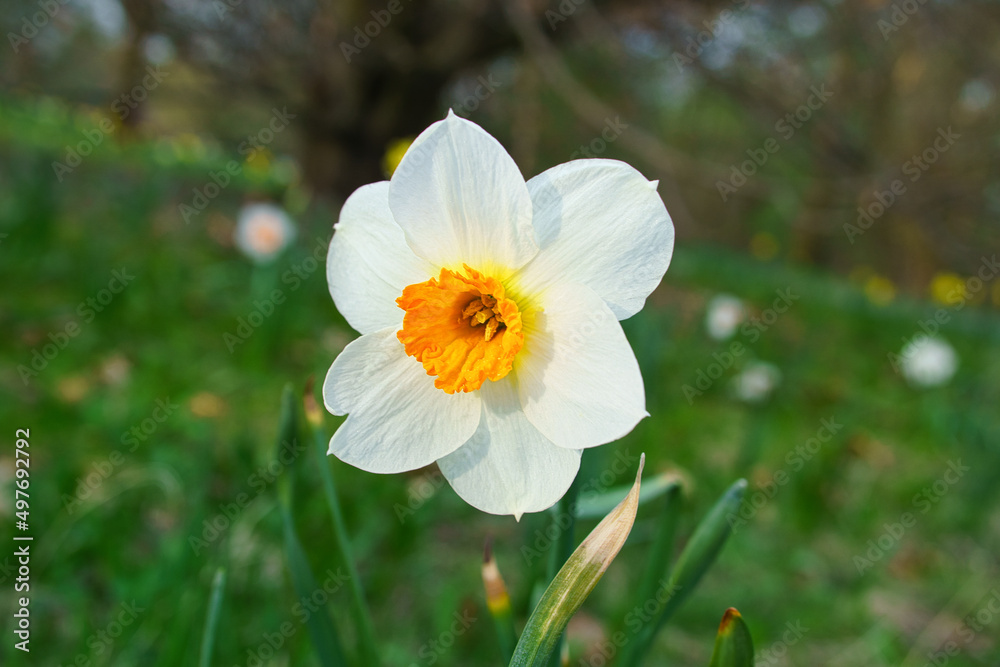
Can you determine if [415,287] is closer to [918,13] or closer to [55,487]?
[55,487]

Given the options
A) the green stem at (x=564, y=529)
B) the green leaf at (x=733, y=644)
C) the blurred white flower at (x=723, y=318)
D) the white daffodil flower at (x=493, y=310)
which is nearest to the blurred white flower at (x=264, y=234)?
the blurred white flower at (x=723, y=318)

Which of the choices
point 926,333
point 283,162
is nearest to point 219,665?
point 926,333

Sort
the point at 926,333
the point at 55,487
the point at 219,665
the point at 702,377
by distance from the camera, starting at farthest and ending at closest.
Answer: the point at 926,333 → the point at 702,377 → the point at 55,487 → the point at 219,665

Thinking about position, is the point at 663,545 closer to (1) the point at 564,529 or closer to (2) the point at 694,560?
(2) the point at 694,560

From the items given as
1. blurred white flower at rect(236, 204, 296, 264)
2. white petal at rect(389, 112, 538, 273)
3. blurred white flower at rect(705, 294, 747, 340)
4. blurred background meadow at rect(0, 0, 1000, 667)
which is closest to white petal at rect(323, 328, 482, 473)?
white petal at rect(389, 112, 538, 273)

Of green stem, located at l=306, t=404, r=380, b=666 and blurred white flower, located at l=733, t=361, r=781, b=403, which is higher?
green stem, located at l=306, t=404, r=380, b=666

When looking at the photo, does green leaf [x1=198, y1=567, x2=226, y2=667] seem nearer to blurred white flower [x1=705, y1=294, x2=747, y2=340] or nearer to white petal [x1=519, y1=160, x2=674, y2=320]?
white petal [x1=519, y1=160, x2=674, y2=320]
